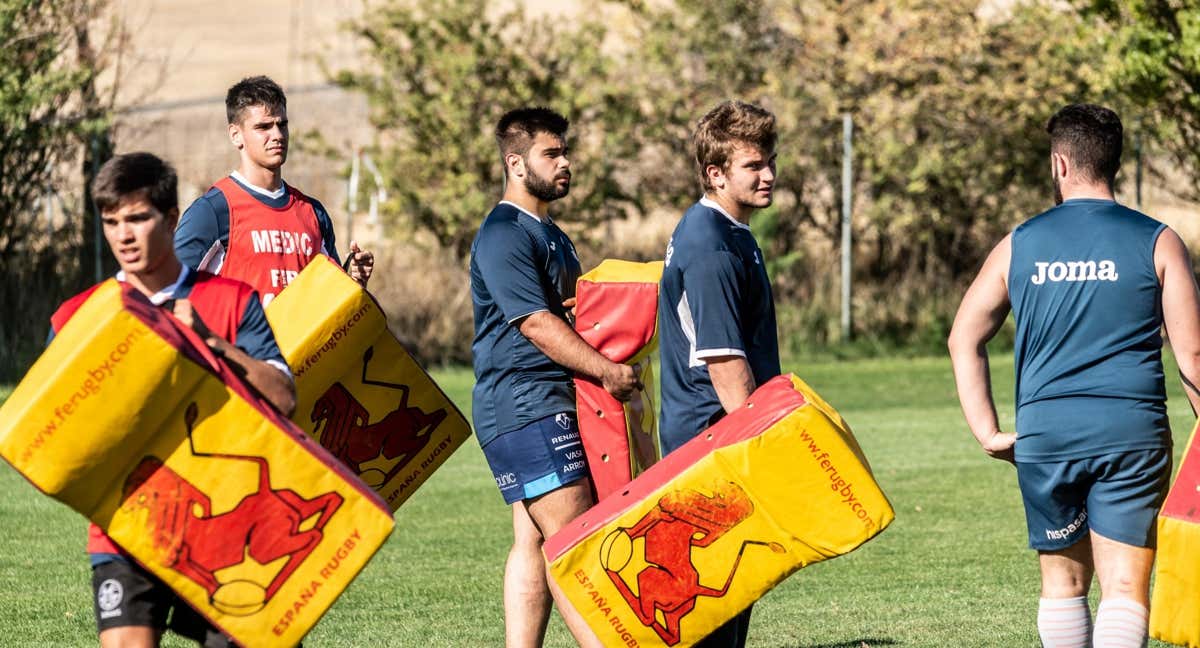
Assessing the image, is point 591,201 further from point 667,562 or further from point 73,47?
point 667,562

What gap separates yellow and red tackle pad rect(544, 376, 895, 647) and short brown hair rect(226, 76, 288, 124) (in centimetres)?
249

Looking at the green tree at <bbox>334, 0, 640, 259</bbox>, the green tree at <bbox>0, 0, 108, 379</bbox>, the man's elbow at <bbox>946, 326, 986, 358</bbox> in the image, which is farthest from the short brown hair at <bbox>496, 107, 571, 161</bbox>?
the green tree at <bbox>334, 0, 640, 259</bbox>

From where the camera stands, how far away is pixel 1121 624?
5438 millimetres

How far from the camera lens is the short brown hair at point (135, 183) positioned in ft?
15.5

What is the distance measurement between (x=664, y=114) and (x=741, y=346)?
17.6 m

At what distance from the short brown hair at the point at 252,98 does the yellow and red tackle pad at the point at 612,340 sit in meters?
1.67

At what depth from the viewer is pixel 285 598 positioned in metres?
4.62

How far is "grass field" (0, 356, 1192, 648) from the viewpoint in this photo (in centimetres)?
760

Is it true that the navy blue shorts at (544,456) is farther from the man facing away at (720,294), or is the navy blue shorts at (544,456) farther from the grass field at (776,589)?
the grass field at (776,589)

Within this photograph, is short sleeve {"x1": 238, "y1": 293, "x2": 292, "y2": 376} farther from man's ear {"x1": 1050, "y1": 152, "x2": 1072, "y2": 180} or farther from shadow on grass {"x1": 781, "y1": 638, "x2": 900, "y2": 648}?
shadow on grass {"x1": 781, "y1": 638, "x2": 900, "y2": 648}

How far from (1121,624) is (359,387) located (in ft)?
9.20

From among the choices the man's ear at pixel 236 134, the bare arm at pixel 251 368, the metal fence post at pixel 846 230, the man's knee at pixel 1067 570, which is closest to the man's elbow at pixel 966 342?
the man's knee at pixel 1067 570

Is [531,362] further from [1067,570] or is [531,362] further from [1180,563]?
[1180,563]

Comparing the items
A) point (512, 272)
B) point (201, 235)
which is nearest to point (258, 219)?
point (201, 235)
